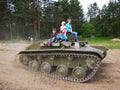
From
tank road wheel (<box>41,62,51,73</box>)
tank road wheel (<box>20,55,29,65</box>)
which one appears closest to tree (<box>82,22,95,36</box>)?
tank road wheel (<box>20,55,29,65</box>)

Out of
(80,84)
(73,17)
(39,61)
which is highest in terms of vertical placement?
(73,17)

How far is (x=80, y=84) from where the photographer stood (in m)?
9.95

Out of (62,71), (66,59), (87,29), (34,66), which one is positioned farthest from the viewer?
(87,29)

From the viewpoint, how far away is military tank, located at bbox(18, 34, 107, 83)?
10.2 metres

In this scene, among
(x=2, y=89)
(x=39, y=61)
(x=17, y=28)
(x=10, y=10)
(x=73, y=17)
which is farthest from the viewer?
(x=73, y=17)

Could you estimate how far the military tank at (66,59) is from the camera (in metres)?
10.2

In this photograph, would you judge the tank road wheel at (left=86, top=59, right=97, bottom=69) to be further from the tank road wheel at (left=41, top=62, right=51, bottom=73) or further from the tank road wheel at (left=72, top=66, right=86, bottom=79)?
the tank road wheel at (left=41, top=62, right=51, bottom=73)

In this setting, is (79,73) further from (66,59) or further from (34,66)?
(34,66)

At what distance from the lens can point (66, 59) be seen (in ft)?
36.0

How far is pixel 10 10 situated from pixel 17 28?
4797mm

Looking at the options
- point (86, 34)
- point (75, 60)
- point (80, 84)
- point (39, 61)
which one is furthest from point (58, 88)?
point (86, 34)

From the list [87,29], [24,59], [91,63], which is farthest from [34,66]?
[87,29]

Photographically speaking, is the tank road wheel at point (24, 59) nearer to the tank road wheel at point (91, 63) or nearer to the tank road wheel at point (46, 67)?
the tank road wheel at point (46, 67)

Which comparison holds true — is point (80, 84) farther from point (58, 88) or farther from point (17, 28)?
point (17, 28)
